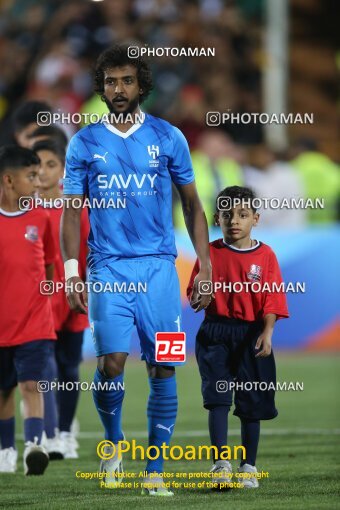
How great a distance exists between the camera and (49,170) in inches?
361

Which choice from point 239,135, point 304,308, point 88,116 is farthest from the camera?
point 239,135

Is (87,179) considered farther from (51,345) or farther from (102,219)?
(51,345)

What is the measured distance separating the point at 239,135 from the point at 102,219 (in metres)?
11.6

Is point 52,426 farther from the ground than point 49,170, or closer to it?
closer to it

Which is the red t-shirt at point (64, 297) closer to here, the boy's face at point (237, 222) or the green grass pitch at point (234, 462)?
the green grass pitch at point (234, 462)

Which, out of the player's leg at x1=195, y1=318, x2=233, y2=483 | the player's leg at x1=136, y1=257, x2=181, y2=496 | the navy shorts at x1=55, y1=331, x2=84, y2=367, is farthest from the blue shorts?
the navy shorts at x1=55, y1=331, x2=84, y2=367

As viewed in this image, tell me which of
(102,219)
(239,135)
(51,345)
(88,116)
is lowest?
(51,345)

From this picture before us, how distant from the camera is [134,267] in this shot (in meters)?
7.03

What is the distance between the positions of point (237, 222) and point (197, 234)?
0.24 meters

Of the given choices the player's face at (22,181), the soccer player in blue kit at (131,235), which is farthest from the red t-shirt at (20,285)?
the soccer player in blue kit at (131,235)

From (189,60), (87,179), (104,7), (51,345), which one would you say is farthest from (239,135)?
(87,179)

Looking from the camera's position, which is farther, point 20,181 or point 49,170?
point 49,170

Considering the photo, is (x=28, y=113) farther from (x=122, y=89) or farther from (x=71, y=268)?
(x=71, y=268)

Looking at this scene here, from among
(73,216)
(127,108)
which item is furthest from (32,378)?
(127,108)
